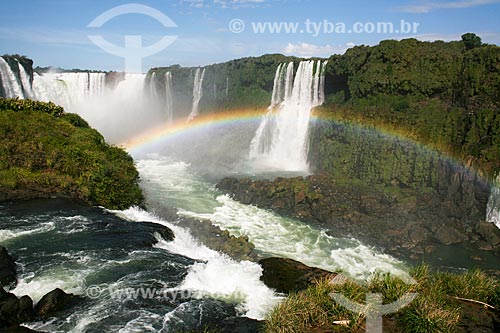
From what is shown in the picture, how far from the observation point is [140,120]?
179 feet

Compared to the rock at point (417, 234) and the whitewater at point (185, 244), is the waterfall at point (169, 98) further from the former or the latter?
the rock at point (417, 234)

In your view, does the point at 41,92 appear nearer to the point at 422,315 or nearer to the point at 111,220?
the point at 111,220

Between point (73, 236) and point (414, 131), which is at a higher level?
point (414, 131)

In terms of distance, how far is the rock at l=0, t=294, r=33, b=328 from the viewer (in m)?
9.28

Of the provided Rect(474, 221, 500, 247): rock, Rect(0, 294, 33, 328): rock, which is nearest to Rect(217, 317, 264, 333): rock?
Rect(0, 294, 33, 328): rock

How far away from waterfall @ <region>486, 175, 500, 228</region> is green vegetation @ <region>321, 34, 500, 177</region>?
859 mm

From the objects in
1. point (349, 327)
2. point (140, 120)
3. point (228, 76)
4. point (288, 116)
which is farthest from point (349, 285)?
point (140, 120)

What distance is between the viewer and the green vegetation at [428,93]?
2625 cm

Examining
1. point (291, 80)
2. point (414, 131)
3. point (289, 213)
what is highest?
point (291, 80)

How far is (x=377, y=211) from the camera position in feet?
82.1

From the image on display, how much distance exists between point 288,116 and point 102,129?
91.2 ft

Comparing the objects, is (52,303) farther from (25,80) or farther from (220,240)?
(25,80)

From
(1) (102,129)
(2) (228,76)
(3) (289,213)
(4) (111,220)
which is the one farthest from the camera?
(1) (102,129)

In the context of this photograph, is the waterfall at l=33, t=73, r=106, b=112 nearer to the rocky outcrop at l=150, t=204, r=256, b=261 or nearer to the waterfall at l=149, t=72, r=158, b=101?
the waterfall at l=149, t=72, r=158, b=101
